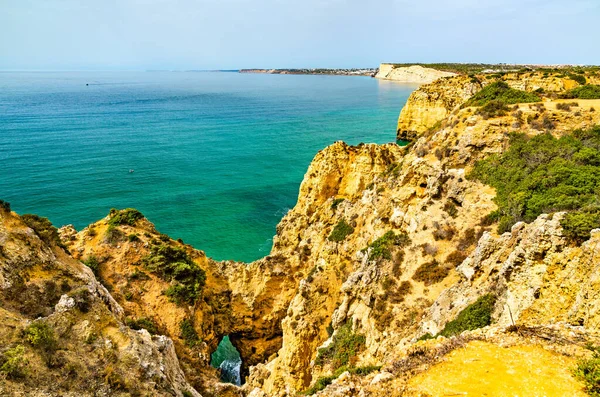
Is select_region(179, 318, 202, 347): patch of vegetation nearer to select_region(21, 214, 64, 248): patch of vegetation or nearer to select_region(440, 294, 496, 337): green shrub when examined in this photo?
select_region(21, 214, 64, 248): patch of vegetation

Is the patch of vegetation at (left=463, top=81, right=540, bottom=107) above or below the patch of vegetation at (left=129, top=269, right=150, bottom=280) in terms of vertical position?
above

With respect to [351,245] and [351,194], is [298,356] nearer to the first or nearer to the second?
[351,245]

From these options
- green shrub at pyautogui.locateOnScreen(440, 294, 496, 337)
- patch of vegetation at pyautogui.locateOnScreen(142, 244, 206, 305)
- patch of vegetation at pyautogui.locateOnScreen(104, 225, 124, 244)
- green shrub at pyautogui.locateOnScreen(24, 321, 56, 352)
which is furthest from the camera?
patch of vegetation at pyautogui.locateOnScreen(104, 225, 124, 244)

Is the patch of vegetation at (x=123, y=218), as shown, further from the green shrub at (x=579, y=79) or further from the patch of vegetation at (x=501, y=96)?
the green shrub at (x=579, y=79)

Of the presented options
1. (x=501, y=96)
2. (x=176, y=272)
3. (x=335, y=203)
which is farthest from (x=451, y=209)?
(x=176, y=272)

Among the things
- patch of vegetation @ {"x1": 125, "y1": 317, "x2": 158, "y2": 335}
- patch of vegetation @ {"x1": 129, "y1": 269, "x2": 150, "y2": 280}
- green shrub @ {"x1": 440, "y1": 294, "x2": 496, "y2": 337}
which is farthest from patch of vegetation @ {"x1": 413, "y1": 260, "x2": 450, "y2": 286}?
patch of vegetation @ {"x1": 129, "y1": 269, "x2": 150, "y2": 280}

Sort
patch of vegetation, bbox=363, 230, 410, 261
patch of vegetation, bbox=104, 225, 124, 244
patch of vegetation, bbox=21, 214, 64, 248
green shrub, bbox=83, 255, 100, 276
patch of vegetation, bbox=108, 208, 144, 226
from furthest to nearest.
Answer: patch of vegetation, bbox=108, 208, 144, 226
patch of vegetation, bbox=104, 225, 124, 244
green shrub, bbox=83, 255, 100, 276
patch of vegetation, bbox=363, 230, 410, 261
patch of vegetation, bbox=21, 214, 64, 248

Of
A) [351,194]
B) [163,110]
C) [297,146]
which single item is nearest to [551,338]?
[351,194]
